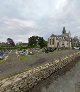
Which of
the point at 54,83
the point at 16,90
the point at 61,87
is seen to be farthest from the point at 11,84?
the point at 54,83

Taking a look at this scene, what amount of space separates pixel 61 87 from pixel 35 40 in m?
132

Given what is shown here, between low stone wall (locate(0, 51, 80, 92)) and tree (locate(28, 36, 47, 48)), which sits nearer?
low stone wall (locate(0, 51, 80, 92))

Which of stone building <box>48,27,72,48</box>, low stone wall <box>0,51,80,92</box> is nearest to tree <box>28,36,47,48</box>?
stone building <box>48,27,72,48</box>

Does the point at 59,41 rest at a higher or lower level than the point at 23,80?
higher

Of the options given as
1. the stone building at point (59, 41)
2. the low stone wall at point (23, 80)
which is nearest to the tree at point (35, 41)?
the stone building at point (59, 41)

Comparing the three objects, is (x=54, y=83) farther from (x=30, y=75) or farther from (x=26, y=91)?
(x=26, y=91)

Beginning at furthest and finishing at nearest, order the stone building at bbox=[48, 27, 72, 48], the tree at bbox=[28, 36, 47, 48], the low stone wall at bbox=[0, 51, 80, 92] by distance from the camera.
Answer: the stone building at bbox=[48, 27, 72, 48] → the tree at bbox=[28, 36, 47, 48] → the low stone wall at bbox=[0, 51, 80, 92]

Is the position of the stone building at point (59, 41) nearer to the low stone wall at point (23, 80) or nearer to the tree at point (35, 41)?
the tree at point (35, 41)

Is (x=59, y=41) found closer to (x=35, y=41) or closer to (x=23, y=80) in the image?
(x=35, y=41)

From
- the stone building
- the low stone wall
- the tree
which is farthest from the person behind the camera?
the stone building

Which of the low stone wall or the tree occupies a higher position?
the tree

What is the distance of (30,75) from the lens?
24.9 m

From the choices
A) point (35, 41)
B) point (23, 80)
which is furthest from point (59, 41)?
point (23, 80)

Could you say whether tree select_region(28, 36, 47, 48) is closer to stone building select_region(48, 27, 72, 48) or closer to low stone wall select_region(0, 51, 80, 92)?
stone building select_region(48, 27, 72, 48)
